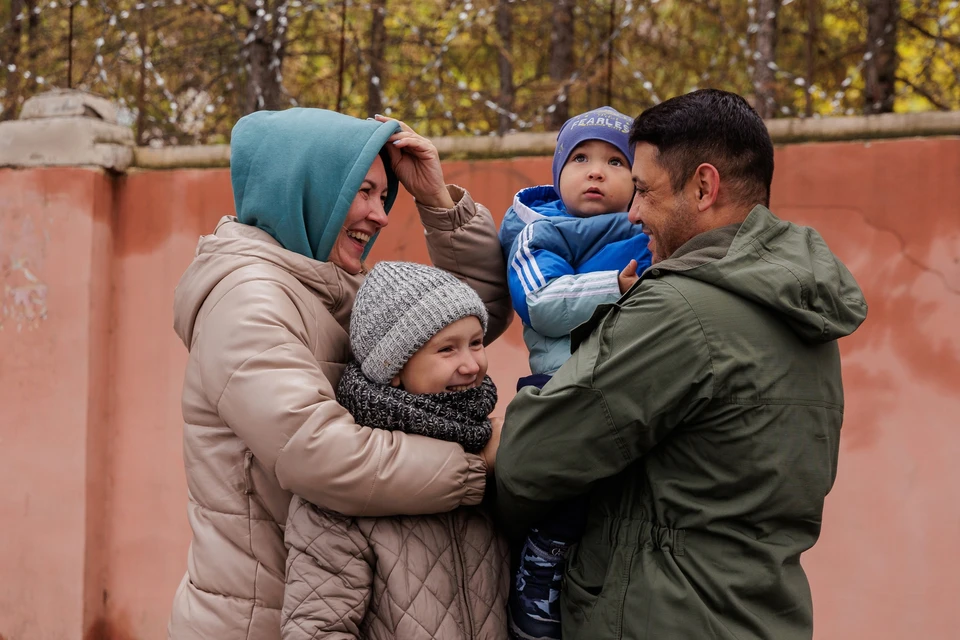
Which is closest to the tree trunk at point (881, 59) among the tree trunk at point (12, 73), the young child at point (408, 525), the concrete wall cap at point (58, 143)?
the young child at point (408, 525)

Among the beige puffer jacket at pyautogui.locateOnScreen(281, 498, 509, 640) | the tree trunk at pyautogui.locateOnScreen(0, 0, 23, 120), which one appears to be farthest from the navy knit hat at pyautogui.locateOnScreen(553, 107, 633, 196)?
the tree trunk at pyautogui.locateOnScreen(0, 0, 23, 120)

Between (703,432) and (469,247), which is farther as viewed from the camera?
(469,247)

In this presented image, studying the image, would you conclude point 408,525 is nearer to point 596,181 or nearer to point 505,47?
point 596,181

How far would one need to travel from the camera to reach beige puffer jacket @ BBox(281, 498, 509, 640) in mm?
1841

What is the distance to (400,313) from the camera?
6.56ft

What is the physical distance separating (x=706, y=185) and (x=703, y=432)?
52cm

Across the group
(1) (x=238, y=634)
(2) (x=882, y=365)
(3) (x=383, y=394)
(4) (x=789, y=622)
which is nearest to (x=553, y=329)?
(3) (x=383, y=394)

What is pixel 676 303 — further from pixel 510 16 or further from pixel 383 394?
pixel 510 16

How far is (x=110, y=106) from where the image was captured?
4531mm

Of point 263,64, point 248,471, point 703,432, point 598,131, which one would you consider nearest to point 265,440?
point 248,471

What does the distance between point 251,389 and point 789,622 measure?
119 cm

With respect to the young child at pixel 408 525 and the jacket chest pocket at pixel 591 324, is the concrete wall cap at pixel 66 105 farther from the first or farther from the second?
the jacket chest pocket at pixel 591 324

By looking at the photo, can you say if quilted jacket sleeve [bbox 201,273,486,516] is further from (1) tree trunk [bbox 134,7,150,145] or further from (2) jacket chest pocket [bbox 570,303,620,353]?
(1) tree trunk [bbox 134,7,150,145]

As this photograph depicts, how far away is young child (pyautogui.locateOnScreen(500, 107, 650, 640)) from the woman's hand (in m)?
0.25
